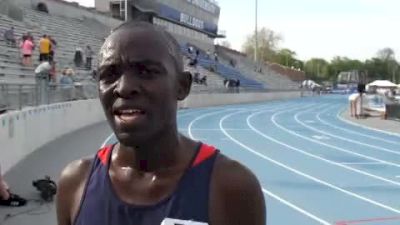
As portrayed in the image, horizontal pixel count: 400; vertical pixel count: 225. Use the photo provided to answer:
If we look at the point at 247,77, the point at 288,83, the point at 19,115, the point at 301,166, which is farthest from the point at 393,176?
the point at 288,83

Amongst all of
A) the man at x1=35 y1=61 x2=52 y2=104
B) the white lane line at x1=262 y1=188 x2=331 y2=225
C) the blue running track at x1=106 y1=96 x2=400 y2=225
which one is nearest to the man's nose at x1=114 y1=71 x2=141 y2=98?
the blue running track at x1=106 y1=96 x2=400 y2=225

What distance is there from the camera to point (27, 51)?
57.7 ft

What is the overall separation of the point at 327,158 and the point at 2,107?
6111 millimetres

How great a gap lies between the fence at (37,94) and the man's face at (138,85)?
797cm

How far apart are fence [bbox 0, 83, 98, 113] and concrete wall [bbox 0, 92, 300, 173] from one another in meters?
0.15

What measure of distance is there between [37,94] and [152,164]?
12.4m

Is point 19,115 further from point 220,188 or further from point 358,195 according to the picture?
point 220,188

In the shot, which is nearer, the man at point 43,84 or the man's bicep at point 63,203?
the man's bicep at point 63,203

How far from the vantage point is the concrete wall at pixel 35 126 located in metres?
9.65

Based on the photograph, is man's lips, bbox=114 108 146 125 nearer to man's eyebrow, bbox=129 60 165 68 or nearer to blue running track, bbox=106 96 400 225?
man's eyebrow, bbox=129 60 165 68

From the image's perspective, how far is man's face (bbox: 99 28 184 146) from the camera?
4.12 ft

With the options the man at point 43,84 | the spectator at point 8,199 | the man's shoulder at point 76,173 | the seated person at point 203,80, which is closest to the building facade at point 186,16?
the seated person at point 203,80

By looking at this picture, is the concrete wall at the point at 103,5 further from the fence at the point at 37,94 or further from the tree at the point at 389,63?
the tree at the point at 389,63

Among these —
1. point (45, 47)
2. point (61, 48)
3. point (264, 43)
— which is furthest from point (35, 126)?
point (264, 43)
